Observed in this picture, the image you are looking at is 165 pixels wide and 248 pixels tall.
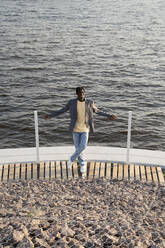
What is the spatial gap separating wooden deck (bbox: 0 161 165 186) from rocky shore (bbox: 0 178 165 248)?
0.35 m

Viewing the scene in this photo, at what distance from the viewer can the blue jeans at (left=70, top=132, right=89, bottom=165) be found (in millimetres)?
8695

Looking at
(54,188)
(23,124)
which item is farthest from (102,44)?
(54,188)

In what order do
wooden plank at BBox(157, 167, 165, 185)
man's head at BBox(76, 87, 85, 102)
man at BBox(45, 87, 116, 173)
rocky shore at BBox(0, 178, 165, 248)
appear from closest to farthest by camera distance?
rocky shore at BBox(0, 178, 165, 248) < man's head at BBox(76, 87, 85, 102) < man at BBox(45, 87, 116, 173) < wooden plank at BBox(157, 167, 165, 185)

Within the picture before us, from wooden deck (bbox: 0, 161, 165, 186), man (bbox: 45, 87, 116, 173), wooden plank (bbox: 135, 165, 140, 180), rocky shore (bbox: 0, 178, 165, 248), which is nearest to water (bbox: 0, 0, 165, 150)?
wooden deck (bbox: 0, 161, 165, 186)

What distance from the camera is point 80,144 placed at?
8750mm

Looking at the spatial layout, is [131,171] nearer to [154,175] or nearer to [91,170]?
[154,175]

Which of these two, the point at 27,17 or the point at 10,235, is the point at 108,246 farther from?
the point at 27,17

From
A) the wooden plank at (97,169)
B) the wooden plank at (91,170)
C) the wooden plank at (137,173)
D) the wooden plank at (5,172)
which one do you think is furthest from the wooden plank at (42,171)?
the wooden plank at (137,173)

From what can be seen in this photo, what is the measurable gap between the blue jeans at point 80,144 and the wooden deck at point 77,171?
309mm

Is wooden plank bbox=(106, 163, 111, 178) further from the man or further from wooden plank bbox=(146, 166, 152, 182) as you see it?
wooden plank bbox=(146, 166, 152, 182)

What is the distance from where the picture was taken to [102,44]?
3020 centimetres

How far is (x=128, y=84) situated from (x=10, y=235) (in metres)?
16.7

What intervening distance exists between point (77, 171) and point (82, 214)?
249 cm

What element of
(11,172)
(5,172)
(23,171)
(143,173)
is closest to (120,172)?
(143,173)
